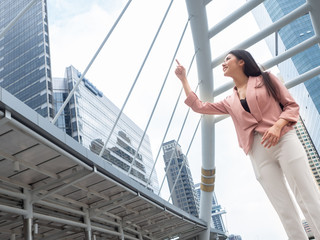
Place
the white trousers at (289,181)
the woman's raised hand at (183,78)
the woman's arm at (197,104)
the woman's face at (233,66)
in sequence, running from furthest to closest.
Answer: the woman's raised hand at (183,78), the woman's arm at (197,104), the woman's face at (233,66), the white trousers at (289,181)

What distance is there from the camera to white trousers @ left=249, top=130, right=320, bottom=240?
6.37ft

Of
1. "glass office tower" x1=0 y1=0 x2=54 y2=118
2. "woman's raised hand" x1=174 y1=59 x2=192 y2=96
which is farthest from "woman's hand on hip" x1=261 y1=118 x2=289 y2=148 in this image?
"glass office tower" x1=0 y1=0 x2=54 y2=118

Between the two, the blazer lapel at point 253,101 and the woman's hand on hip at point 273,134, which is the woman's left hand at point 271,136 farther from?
the blazer lapel at point 253,101

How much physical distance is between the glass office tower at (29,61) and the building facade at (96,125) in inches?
233

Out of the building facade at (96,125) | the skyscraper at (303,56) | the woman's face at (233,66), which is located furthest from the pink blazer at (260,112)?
the building facade at (96,125)

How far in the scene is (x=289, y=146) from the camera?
2053mm

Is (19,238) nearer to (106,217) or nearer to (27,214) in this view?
(106,217)

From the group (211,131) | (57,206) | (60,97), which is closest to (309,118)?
(60,97)

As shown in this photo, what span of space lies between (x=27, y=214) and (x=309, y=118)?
70698 millimetres

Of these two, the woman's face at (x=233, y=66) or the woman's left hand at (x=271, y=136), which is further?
the woman's face at (x=233, y=66)

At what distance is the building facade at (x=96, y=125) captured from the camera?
70562 mm

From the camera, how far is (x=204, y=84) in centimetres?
894

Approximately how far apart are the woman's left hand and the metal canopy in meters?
2.91

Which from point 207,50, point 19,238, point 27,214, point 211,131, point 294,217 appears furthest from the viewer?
point 211,131
